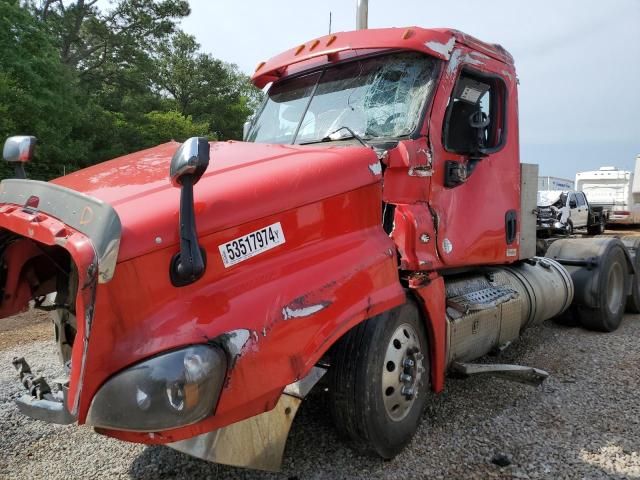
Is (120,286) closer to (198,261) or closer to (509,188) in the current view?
(198,261)

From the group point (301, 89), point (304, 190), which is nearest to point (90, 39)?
point (301, 89)

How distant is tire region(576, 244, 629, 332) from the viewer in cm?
589

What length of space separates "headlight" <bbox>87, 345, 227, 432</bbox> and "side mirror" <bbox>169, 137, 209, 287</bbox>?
297 millimetres

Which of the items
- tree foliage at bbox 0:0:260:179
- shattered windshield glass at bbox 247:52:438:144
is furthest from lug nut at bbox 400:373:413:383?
tree foliage at bbox 0:0:260:179

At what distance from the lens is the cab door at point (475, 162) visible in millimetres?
3580

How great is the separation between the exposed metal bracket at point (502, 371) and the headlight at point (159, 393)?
2.13 meters

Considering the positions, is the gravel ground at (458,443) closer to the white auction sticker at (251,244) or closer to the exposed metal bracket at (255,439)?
the exposed metal bracket at (255,439)

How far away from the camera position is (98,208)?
2.04 meters

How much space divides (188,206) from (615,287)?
6.05 metres

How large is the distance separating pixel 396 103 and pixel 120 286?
228 cm

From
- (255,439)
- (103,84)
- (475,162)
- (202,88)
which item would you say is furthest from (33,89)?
(202,88)

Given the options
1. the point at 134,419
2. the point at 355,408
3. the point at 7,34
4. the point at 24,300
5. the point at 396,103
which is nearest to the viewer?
the point at 134,419

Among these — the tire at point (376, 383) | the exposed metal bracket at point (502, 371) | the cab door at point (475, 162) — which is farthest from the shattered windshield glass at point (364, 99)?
the exposed metal bracket at point (502, 371)

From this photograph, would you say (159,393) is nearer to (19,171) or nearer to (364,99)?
(19,171)
